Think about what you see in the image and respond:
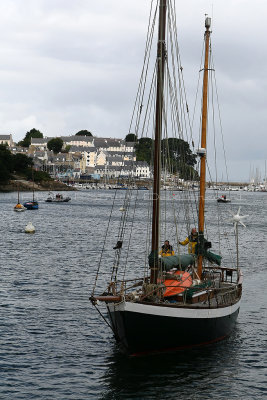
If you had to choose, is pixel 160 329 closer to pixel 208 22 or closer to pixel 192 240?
pixel 192 240

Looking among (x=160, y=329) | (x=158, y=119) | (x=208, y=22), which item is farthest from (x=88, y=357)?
(x=208, y=22)

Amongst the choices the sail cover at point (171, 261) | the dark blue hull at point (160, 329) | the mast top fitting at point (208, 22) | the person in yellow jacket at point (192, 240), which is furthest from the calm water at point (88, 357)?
the mast top fitting at point (208, 22)

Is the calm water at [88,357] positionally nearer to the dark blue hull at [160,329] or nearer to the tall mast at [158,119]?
the dark blue hull at [160,329]

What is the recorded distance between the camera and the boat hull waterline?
24797mm

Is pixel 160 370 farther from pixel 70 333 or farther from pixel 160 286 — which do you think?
pixel 70 333

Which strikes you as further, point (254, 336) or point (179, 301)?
point (254, 336)

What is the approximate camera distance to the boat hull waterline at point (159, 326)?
2480 centimetres

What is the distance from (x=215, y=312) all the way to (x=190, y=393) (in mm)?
4670

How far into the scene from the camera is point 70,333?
103 feet

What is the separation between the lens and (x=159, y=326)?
82.4 ft

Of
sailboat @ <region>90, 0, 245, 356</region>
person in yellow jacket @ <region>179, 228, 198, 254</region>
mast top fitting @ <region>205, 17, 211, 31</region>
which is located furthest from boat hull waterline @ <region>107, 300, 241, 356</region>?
mast top fitting @ <region>205, 17, 211, 31</region>

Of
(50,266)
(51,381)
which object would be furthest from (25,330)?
(50,266)

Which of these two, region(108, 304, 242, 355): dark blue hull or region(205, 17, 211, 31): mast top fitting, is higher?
region(205, 17, 211, 31): mast top fitting

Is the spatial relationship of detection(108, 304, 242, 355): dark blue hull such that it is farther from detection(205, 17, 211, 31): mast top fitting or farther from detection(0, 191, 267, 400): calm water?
detection(205, 17, 211, 31): mast top fitting
